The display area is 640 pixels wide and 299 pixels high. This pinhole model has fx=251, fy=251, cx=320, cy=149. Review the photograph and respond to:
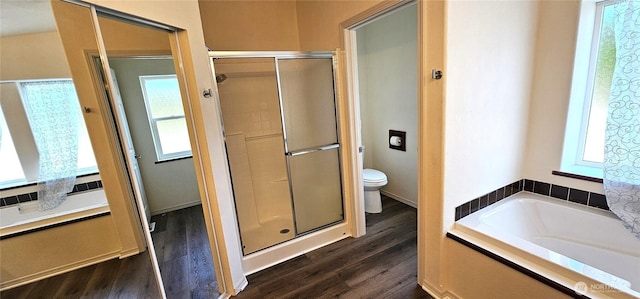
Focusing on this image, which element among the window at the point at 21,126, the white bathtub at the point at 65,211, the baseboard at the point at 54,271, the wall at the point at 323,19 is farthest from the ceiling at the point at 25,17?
the wall at the point at 323,19

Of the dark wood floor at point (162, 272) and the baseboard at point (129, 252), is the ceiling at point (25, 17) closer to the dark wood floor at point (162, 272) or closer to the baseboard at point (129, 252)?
the dark wood floor at point (162, 272)

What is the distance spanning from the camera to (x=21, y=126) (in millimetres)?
983

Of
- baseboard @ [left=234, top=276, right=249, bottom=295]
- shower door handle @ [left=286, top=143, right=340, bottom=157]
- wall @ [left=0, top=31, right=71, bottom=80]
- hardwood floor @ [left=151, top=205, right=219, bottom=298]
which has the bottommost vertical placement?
baseboard @ [left=234, top=276, right=249, bottom=295]

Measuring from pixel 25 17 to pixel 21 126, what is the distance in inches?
16.6

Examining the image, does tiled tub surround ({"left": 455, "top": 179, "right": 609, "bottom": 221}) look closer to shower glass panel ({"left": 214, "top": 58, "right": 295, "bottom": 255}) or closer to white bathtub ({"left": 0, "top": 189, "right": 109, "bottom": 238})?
shower glass panel ({"left": 214, "top": 58, "right": 295, "bottom": 255})

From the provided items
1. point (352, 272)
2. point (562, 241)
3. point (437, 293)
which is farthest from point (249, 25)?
point (562, 241)

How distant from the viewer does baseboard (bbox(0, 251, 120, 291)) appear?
0.93 m

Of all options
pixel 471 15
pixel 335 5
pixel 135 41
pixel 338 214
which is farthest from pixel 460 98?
pixel 135 41

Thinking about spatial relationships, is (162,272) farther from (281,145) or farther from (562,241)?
(562,241)

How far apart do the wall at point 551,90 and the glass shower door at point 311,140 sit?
157 cm

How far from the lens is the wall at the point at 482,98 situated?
1449mm

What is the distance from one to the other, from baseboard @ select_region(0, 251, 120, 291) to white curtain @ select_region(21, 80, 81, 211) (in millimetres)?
350

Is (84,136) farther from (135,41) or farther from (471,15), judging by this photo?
(471,15)

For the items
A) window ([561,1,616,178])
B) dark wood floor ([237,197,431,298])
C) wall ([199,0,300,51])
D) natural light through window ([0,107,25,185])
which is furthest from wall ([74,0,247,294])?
window ([561,1,616,178])
